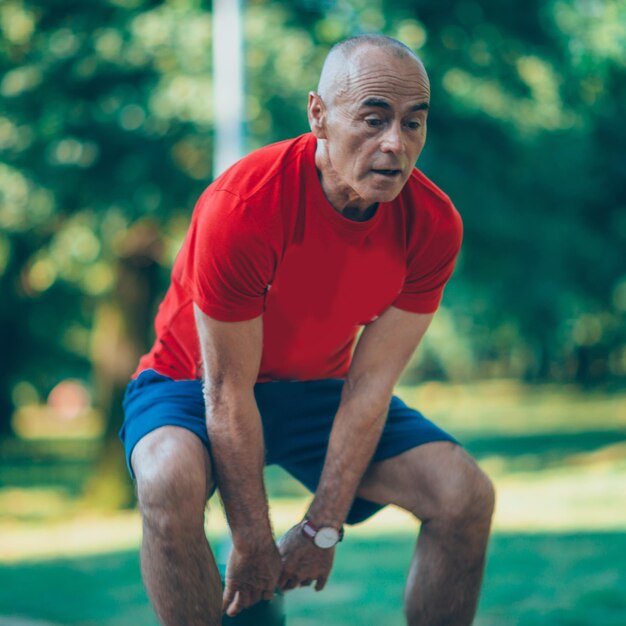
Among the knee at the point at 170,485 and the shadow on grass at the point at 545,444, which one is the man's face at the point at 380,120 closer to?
the knee at the point at 170,485

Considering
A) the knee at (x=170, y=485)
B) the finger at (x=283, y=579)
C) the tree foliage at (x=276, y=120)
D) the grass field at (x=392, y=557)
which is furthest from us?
the tree foliage at (x=276, y=120)

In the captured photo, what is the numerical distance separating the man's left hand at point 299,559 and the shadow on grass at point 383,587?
7.33 ft

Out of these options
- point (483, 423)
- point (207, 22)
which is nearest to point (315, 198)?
point (207, 22)

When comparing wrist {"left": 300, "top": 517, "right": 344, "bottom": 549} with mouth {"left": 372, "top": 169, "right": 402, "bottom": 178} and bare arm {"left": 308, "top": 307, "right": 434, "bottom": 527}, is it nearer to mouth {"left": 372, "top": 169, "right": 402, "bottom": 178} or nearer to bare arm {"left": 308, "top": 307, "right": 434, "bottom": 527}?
bare arm {"left": 308, "top": 307, "right": 434, "bottom": 527}

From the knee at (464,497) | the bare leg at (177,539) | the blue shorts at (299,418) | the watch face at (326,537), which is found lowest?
the bare leg at (177,539)

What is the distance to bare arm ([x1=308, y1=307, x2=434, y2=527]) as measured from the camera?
2957 millimetres

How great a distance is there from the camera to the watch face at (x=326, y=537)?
2.98 meters

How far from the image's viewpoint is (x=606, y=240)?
12.1m

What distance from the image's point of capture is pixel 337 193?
2887 millimetres

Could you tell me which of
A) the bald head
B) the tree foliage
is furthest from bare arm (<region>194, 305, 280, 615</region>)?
the tree foliage

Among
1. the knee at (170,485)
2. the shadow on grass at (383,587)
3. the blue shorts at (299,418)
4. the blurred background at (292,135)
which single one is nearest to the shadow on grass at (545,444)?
the blurred background at (292,135)

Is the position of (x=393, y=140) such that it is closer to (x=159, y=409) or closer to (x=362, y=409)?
(x=362, y=409)

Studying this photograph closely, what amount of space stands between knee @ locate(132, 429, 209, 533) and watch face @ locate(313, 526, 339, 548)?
1.41 ft

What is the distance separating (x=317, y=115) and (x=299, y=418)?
0.88 m
